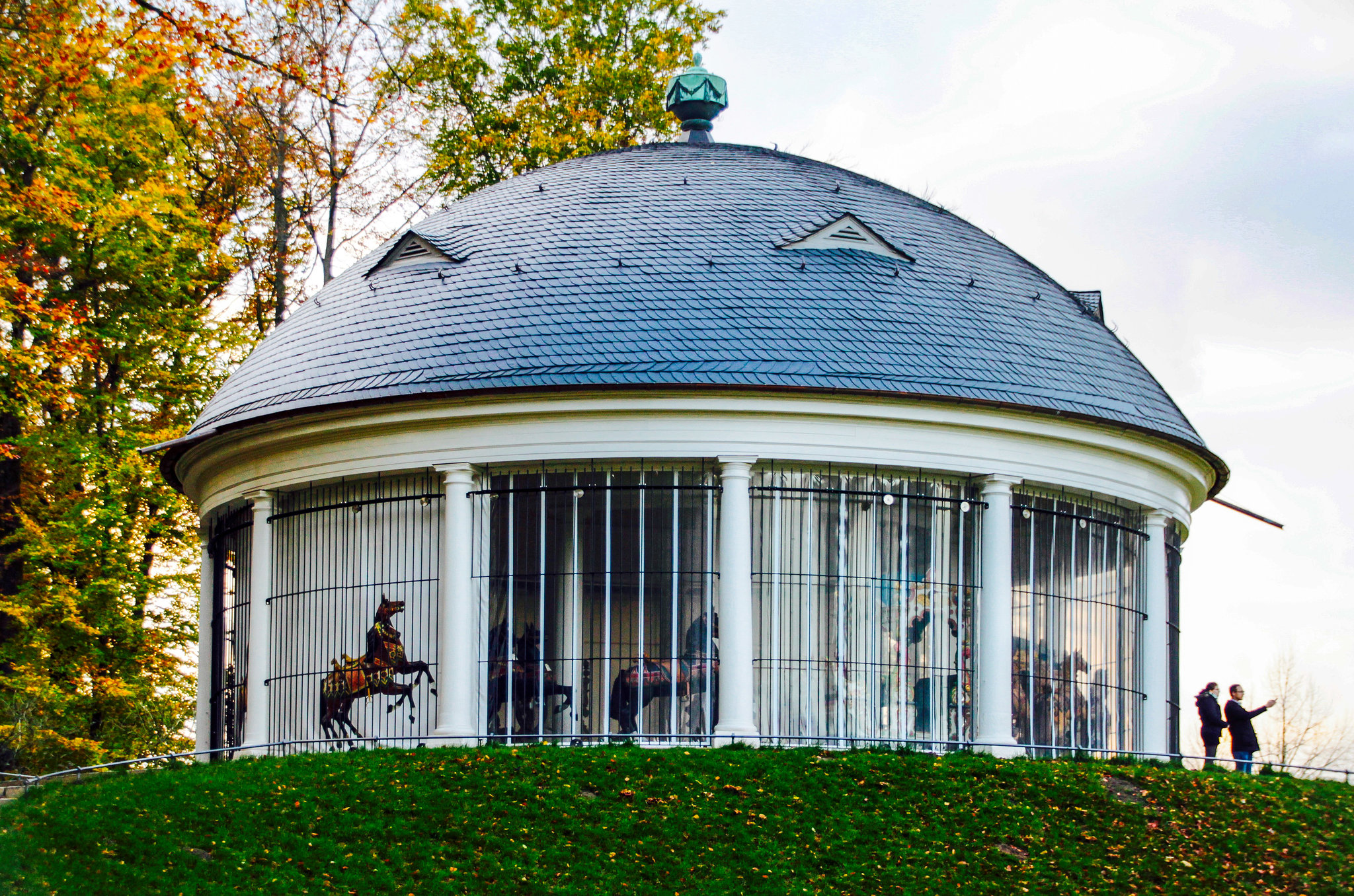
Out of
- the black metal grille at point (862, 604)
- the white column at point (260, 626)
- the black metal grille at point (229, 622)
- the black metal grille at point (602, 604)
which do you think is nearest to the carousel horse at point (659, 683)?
the black metal grille at point (602, 604)

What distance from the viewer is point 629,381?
77.7ft

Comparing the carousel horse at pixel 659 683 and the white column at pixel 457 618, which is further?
the white column at pixel 457 618

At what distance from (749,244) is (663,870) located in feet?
35.9

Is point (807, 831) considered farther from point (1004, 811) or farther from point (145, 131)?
point (145, 131)

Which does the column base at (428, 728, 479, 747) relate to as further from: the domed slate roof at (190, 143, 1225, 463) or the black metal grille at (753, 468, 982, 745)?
the domed slate roof at (190, 143, 1225, 463)

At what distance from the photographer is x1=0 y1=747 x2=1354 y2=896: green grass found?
18.3 m

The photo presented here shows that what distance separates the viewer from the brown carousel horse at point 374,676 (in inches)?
971

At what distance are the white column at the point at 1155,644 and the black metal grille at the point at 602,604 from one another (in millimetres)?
6959

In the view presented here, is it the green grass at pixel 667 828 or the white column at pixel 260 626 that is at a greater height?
the white column at pixel 260 626

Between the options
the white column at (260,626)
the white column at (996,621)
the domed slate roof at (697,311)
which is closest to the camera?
the domed slate roof at (697,311)

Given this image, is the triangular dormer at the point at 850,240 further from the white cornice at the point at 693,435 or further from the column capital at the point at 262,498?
the column capital at the point at 262,498

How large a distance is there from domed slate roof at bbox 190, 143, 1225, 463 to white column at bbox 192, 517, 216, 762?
2.47 meters

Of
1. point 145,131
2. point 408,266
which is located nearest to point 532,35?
point 145,131

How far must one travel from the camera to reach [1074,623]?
25844mm
